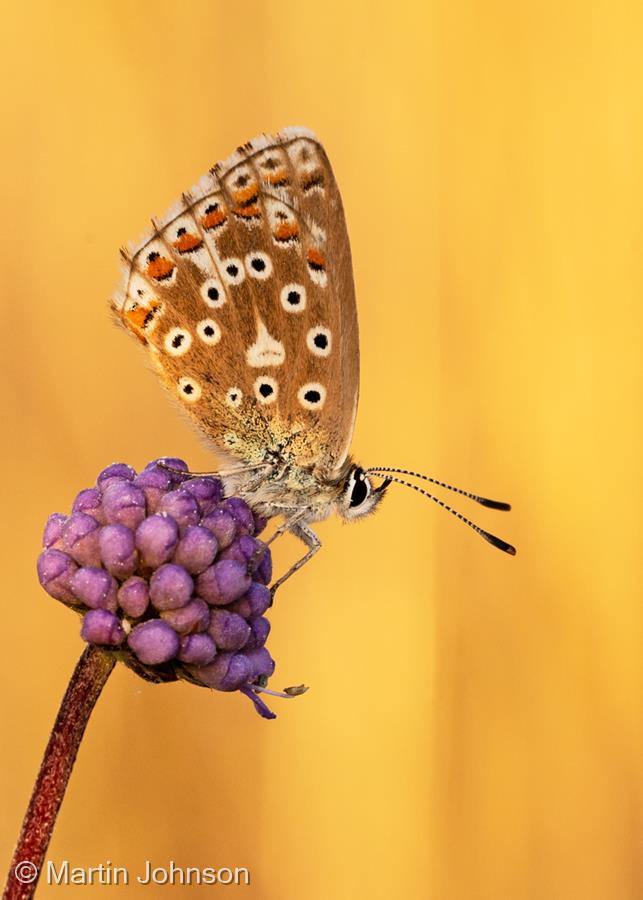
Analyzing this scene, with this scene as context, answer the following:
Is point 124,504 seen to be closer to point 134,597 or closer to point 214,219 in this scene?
point 134,597

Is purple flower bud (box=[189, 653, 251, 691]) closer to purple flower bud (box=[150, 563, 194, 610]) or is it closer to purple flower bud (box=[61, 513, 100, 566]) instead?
purple flower bud (box=[150, 563, 194, 610])

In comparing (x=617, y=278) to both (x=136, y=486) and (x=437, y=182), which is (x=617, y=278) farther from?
(x=136, y=486)

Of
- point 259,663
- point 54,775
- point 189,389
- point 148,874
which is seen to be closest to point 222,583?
point 259,663

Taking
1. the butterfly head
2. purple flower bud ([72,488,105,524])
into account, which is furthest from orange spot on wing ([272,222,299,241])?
purple flower bud ([72,488,105,524])

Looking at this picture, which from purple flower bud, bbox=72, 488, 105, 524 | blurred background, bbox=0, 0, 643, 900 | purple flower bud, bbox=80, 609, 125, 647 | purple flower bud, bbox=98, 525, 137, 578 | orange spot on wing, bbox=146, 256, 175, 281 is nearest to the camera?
purple flower bud, bbox=80, 609, 125, 647

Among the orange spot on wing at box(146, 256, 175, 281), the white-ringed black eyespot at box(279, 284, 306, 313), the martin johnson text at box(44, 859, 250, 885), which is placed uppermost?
the orange spot on wing at box(146, 256, 175, 281)

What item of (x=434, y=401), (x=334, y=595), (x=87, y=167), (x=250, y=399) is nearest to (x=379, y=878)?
(x=334, y=595)
